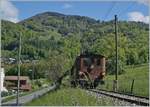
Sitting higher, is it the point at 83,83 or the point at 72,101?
the point at 72,101

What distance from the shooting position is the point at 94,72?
34156 mm

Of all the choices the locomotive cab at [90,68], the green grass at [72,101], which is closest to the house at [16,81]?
the locomotive cab at [90,68]

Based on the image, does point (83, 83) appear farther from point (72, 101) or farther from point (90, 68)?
point (72, 101)

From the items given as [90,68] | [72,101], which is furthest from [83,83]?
[72,101]

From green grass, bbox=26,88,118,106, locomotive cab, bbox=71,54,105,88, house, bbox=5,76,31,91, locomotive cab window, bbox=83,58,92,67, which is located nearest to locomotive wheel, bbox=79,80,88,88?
locomotive cab, bbox=71,54,105,88

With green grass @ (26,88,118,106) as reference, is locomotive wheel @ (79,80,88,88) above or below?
below

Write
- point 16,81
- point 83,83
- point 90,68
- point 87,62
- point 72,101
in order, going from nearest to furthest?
point 72,101
point 83,83
point 90,68
point 87,62
point 16,81

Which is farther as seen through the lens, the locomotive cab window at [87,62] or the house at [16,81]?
the house at [16,81]

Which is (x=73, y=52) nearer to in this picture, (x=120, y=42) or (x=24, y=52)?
Answer: (x=120, y=42)

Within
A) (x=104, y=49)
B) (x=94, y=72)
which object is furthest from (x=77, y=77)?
(x=104, y=49)

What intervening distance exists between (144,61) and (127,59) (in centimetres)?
523

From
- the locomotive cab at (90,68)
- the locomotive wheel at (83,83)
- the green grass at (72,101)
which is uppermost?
the locomotive cab at (90,68)

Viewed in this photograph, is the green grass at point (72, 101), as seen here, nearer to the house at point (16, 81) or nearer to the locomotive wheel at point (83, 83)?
the locomotive wheel at point (83, 83)

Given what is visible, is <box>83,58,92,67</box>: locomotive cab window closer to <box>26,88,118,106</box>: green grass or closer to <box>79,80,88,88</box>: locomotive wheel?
<box>79,80,88,88</box>: locomotive wheel
